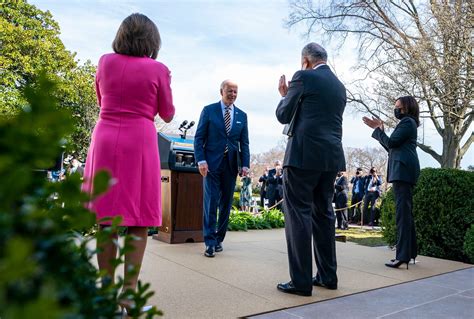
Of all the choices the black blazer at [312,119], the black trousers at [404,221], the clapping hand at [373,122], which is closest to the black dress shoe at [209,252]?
the black blazer at [312,119]

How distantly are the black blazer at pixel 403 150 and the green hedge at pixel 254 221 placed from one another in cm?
325

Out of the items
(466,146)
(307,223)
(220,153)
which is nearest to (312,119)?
(307,223)

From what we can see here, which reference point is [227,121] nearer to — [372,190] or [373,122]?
[373,122]

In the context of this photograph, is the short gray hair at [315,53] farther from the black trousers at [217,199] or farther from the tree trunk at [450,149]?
the tree trunk at [450,149]

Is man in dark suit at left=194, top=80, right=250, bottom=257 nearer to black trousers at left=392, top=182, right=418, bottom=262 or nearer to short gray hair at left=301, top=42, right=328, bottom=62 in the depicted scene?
short gray hair at left=301, top=42, right=328, bottom=62

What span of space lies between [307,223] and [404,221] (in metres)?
1.83

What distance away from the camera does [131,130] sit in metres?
2.45

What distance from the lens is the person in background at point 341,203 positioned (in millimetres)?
11930

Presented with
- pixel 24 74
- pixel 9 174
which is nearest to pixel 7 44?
pixel 24 74

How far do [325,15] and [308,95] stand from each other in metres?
14.4

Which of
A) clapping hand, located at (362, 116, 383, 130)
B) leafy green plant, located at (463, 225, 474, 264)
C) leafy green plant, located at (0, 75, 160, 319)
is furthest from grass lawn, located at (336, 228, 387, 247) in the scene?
leafy green plant, located at (0, 75, 160, 319)

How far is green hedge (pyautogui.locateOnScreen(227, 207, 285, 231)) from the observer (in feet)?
23.7

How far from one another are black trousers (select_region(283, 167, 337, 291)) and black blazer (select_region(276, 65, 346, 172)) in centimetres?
10

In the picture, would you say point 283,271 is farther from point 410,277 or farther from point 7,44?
point 7,44
